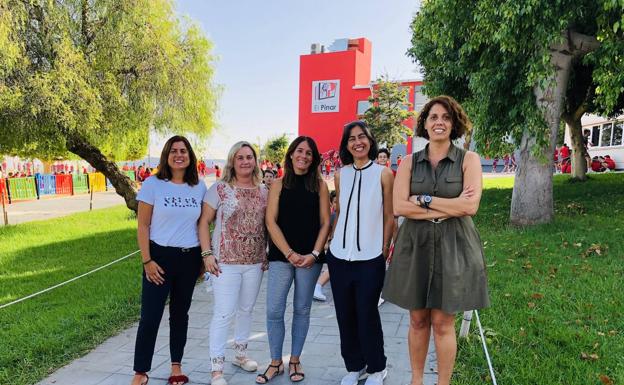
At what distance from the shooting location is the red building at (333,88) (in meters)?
43.7

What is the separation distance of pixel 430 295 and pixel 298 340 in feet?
3.78

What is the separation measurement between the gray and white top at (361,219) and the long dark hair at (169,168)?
1.13 metres

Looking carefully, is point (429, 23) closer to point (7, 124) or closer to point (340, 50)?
point (7, 124)

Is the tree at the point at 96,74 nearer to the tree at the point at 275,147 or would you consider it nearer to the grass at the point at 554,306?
the grass at the point at 554,306

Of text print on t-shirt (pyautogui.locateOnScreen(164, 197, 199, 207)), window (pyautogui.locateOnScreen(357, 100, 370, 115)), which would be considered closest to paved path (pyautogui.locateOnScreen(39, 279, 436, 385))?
text print on t-shirt (pyautogui.locateOnScreen(164, 197, 199, 207))

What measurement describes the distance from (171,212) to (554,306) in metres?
3.77

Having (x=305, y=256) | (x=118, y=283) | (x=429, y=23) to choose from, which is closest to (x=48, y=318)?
(x=118, y=283)

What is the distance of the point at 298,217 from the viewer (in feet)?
10.2

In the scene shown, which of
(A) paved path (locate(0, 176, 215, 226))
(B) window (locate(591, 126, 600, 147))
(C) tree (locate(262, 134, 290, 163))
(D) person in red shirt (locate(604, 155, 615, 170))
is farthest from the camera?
(C) tree (locate(262, 134, 290, 163))

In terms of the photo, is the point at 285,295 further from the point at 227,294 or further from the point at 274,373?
the point at 274,373

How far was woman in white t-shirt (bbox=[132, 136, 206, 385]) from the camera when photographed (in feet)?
10.1

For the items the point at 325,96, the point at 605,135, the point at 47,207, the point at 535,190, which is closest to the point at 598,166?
the point at 605,135

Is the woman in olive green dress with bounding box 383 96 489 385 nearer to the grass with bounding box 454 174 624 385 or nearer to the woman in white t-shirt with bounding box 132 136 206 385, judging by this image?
the grass with bounding box 454 174 624 385

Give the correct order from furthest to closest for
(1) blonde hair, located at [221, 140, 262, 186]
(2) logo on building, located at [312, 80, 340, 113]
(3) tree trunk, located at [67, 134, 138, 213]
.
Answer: (2) logo on building, located at [312, 80, 340, 113] < (3) tree trunk, located at [67, 134, 138, 213] < (1) blonde hair, located at [221, 140, 262, 186]
